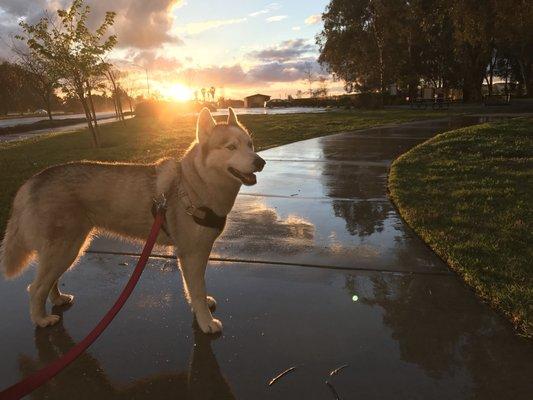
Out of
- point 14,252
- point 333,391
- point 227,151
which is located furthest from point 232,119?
point 333,391

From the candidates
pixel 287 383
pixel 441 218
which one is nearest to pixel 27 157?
pixel 441 218

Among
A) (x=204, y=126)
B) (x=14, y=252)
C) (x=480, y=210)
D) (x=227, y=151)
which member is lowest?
(x=480, y=210)

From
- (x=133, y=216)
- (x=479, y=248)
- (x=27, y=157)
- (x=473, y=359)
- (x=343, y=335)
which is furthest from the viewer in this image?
(x=27, y=157)

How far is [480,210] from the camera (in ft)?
21.1

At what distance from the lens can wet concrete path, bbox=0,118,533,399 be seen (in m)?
2.84

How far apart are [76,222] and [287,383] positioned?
206 cm

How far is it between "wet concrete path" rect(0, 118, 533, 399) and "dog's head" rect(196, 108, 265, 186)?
1192 millimetres

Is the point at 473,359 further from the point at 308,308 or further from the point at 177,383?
the point at 177,383

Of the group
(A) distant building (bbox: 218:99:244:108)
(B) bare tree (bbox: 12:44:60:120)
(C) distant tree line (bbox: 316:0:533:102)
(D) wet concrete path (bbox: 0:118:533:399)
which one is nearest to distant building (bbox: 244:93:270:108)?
(A) distant building (bbox: 218:99:244:108)

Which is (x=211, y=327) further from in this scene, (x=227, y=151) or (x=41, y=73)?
Result: (x=41, y=73)

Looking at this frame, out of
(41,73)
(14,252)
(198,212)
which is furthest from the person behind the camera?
(41,73)

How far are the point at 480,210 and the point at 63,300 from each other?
5538 mm

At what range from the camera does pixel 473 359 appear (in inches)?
119

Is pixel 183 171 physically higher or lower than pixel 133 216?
higher
